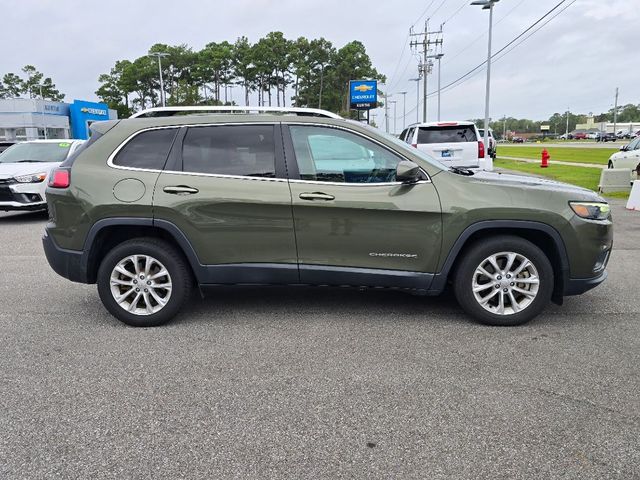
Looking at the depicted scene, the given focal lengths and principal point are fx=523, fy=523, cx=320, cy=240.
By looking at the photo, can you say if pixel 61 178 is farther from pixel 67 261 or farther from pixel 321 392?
pixel 321 392

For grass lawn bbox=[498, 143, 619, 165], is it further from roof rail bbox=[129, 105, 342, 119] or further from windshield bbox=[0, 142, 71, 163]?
roof rail bbox=[129, 105, 342, 119]

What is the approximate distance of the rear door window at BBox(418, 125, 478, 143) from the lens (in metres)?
12.8

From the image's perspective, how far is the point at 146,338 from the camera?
4191 millimetres

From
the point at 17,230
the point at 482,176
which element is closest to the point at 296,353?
the point at 482,176

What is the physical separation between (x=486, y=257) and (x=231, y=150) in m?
2.26

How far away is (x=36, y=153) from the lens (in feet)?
37.6

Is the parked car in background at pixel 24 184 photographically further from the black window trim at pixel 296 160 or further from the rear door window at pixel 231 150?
the black window trim at pixel 296 160

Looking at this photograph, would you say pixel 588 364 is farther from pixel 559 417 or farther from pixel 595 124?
pixel 595 124

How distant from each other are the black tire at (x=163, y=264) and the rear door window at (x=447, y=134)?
9.56 m

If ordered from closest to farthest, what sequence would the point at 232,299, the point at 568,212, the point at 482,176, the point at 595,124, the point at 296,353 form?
1. the point at 296,353
2. the point at 568,212
3. the point at 482,176
4. the point at 232,299
5. the point at 595,124

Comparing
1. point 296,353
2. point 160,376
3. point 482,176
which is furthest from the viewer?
point 482,176

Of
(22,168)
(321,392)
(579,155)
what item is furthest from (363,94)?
(321,392)

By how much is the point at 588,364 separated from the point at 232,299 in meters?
3.17

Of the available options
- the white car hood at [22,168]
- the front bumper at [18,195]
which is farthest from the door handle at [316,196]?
the front bumper at [18,195]
